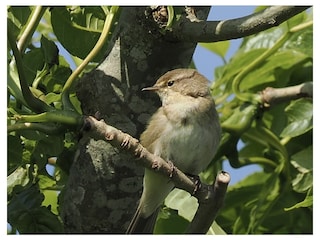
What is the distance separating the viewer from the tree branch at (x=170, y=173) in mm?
2166

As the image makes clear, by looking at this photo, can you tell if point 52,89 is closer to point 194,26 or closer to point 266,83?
point 194,26

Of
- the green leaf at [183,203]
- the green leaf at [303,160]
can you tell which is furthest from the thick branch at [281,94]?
the green leaf at [183,203]

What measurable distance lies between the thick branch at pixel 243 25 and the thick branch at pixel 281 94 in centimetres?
82

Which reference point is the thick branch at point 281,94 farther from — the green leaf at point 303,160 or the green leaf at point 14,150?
the green leaf at point 14,150


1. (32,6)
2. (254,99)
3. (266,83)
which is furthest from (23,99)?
(266,83)

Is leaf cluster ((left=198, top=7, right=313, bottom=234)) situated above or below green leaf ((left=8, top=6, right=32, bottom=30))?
below

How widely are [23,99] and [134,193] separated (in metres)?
0.61

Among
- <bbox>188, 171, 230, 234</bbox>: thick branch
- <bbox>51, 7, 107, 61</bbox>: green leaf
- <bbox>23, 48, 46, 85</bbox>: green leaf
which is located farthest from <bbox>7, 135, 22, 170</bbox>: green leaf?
<bbox>188, 171, 230, 234</bbox>: thick branch

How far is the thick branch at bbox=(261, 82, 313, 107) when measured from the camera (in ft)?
10.7

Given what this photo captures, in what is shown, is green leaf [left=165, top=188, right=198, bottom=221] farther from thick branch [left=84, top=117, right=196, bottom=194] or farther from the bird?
thick branch [left=84, top=117, right=196, bottom=194]

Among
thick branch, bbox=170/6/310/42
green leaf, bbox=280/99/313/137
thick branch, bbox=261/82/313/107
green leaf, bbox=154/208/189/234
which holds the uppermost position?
thick branch, bbox=170/6/310/42

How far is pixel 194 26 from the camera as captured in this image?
259 centimetres

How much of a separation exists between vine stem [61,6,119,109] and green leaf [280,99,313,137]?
0.88 m

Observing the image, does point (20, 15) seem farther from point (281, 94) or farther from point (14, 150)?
point (281, 94)
